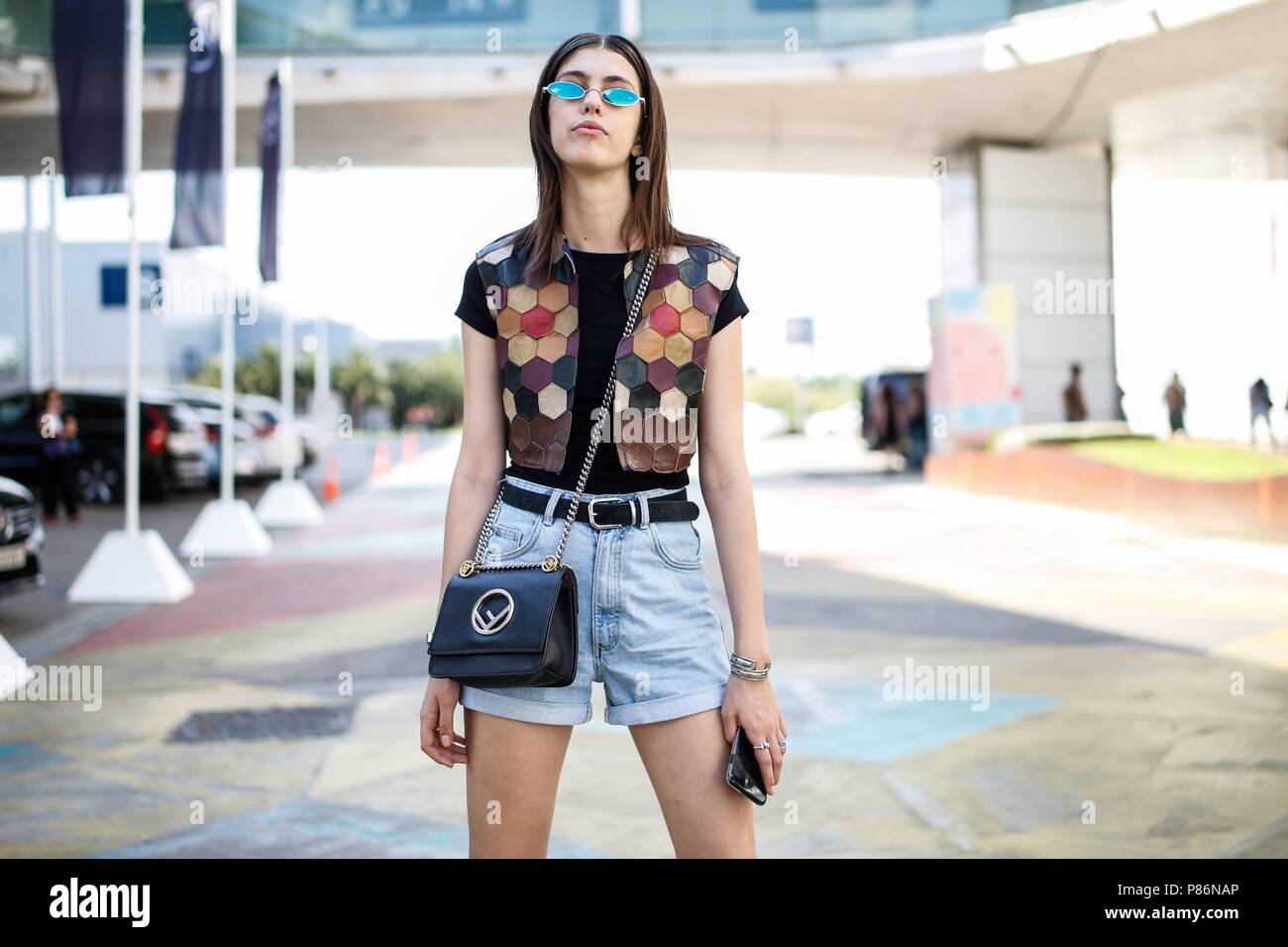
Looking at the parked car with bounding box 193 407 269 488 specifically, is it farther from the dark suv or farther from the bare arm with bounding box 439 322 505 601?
the bare arm with bounding box 439 322 505 601

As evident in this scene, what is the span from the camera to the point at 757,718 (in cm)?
217

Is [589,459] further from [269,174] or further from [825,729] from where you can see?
[269,174]

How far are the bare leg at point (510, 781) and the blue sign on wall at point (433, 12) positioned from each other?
19.0 meters

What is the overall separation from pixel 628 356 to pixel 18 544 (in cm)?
767

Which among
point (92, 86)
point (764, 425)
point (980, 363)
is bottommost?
point (980, 363)

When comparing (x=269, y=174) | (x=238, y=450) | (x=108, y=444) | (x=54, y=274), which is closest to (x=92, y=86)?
(x=269, y=174)

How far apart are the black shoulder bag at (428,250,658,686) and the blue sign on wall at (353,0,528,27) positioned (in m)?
18.9

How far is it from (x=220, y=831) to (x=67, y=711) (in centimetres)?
241

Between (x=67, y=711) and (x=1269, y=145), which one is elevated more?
(x=1269, y=145)

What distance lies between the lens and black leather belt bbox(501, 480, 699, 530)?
219 centimetres

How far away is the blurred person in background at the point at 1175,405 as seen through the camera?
73.4 feet

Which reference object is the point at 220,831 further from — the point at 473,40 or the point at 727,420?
the point at 473,40

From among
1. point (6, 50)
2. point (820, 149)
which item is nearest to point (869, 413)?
point (820, 149)
